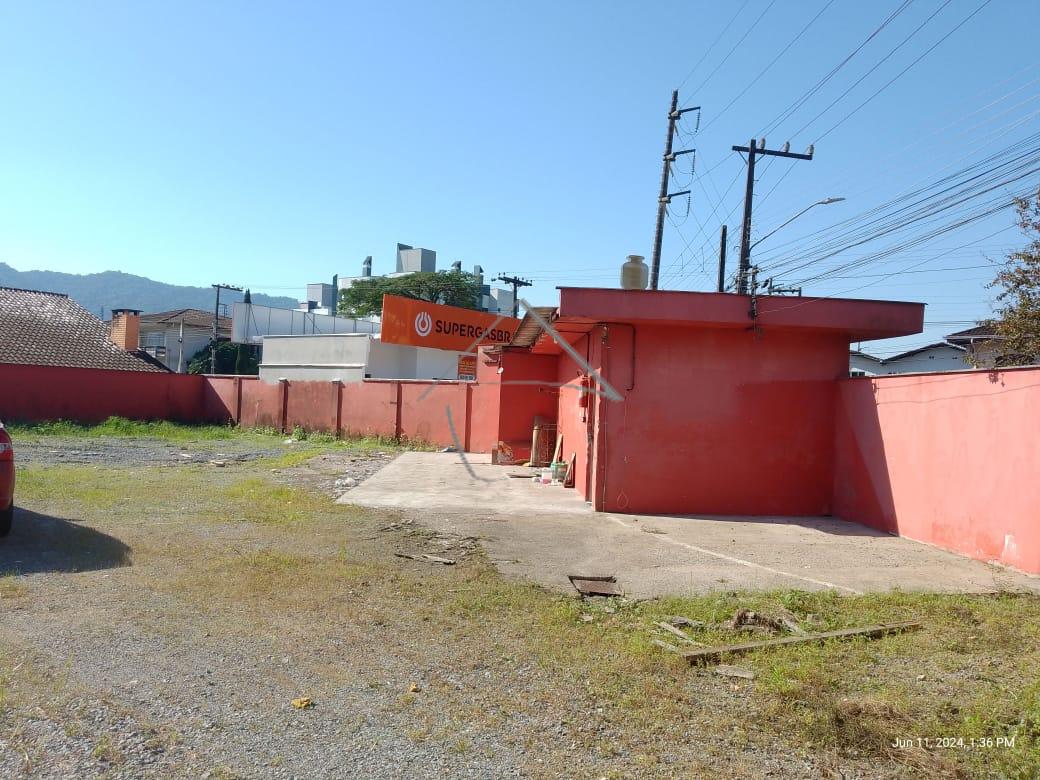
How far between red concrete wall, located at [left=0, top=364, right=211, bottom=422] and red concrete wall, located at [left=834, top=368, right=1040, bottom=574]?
24.2m

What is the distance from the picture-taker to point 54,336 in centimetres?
2955

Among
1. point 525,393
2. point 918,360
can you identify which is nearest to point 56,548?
point 525,393

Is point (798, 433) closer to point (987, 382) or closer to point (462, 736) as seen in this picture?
point (987, 382)

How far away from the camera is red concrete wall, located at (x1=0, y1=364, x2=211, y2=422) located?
24703 mm

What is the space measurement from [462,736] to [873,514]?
8758 millimetres

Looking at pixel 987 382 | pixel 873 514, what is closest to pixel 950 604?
pixel 987 382

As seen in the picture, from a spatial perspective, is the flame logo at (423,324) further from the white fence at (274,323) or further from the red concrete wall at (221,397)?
the white fence at (274,323)

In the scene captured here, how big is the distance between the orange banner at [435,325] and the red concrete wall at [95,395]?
9.60m

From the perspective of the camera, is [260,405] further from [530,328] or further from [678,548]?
[678,548]

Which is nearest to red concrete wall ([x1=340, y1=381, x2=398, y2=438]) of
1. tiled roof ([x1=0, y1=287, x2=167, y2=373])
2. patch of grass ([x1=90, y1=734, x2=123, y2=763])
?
tiled roof ([x1=0, y1=287, x2=167, y2=373])

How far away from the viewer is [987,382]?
8.59 meters

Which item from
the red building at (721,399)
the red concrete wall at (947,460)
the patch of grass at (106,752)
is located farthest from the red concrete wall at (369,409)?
the patch of grass at (106,752)

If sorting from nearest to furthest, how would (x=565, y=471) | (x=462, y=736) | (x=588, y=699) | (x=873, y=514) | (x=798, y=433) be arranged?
(x=462, y=736) < (x=588, y=699) < (x=873, y=514) < (x=798, y=433) < (x=565, y=471)

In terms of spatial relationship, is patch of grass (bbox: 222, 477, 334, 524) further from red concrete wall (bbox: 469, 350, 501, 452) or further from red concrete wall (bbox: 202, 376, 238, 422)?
red concrete wall (bbox: 202, 376, 238, 422)
